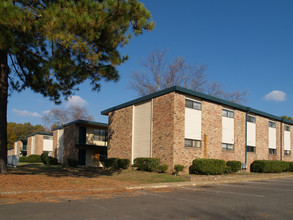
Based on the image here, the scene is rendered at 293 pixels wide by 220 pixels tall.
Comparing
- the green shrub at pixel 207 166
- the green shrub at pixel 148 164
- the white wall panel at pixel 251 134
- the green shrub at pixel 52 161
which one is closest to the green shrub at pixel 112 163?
the green shrub at pixel 148 164

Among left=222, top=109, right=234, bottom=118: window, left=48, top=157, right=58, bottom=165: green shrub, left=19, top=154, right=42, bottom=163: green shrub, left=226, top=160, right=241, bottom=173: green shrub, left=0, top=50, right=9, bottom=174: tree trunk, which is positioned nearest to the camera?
left=0, top=50, right=9, bottom=174: tree trunk

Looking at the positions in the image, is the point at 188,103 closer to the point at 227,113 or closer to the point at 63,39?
the point at 227,113

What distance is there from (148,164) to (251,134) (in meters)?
11.8

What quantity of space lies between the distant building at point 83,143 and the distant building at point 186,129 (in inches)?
289

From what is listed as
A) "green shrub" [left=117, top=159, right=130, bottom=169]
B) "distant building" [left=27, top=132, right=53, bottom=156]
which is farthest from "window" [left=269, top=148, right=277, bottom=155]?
"distant building" [left=27, top=132, right=53, bottom=156]

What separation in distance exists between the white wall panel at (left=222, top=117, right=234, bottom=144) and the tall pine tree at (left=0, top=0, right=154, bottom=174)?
12026 millimetres

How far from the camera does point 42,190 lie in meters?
10.7

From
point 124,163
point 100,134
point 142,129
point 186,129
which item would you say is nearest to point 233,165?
point 186,129

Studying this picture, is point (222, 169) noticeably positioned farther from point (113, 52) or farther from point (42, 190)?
point (42, 190)

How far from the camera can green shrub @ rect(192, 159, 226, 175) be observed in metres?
18.8

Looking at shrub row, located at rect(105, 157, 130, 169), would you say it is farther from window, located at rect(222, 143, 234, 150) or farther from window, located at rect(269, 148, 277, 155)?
window, located at rect(269, 148, 277, 155)

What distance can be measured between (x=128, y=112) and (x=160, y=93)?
4747 millimetres

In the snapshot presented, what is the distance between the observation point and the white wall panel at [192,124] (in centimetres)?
2014

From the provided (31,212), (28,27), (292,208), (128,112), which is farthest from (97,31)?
(128,112)
